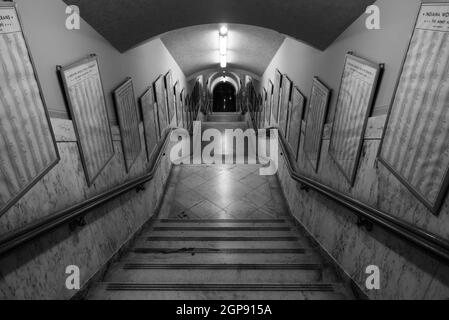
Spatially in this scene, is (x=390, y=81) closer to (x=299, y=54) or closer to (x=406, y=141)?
(x=406, y=141)

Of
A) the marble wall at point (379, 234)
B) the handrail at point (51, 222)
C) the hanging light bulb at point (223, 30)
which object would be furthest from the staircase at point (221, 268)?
the hanging light bulb at point (223, 30)

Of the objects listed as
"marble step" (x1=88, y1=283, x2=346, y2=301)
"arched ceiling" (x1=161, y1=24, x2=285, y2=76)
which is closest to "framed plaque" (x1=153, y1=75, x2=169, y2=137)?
"arched ceiling" (x1=161, y1=24, x2=285, y2=76)

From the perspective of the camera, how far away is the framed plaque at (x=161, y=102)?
469 cm

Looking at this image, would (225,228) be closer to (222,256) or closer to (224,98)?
(222,256)

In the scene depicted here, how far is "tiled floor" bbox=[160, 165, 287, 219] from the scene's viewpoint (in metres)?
4.46

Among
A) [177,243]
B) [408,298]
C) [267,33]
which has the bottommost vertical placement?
[177,243]

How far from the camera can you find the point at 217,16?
3.01m

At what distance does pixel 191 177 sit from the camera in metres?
5.65

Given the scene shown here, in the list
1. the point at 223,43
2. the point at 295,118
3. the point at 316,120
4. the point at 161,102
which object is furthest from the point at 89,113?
the point at 223,43

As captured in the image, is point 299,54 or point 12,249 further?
point 299,54

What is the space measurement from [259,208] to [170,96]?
318 centimetres

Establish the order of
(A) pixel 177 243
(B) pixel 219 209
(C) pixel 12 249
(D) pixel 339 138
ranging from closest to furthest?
(C) pixel 12 249, (D) pixel 339 138, (A) pixel 177 243, (B) pixel 219 209

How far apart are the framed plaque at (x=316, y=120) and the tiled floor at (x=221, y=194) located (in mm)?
1396
